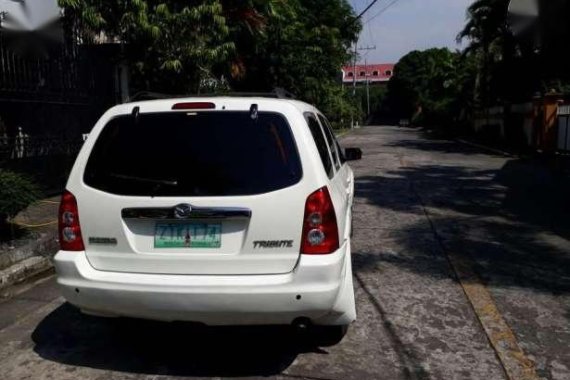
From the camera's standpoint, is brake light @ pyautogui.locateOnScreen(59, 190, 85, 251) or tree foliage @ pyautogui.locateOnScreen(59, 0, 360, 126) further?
tree foliage @ pyautogui.locateOnScreen(59, 0, 360, 126)

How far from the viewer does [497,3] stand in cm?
2431

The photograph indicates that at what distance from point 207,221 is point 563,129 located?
17.9m

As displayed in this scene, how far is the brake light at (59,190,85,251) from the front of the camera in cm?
340

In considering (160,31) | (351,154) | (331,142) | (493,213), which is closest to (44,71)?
(160,31)

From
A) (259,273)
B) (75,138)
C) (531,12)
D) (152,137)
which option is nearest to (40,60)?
(75,138)

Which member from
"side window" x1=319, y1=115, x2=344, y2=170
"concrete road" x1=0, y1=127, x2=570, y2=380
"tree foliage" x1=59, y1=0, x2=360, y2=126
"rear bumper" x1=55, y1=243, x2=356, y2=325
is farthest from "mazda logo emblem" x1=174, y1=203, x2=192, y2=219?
"tree foliage" x1=59, y1=0, x2=360, y2=126

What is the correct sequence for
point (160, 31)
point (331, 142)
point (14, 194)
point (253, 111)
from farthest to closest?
1. point (160, 31)
2. point (14, 194)
3. point (331, 142)
4. point (253, 111)

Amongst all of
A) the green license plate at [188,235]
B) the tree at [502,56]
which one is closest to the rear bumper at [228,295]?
the green license plate at [188,235]

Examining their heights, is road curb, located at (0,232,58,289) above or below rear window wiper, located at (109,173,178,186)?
below

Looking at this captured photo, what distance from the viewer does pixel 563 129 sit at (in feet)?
59.7

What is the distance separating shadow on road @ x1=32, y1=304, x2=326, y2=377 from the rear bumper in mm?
357

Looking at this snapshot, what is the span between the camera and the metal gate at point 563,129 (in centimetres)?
1775

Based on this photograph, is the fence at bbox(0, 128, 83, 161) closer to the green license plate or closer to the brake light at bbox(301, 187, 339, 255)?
the green license plate

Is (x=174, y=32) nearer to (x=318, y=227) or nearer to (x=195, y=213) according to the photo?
(x=195, y=213)
